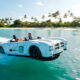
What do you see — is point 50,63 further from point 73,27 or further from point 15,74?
point 73,27

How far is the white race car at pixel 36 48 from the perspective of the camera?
661 cm

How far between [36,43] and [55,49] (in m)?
1.12

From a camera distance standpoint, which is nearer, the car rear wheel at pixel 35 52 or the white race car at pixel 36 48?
the white race car at pixel 36 48

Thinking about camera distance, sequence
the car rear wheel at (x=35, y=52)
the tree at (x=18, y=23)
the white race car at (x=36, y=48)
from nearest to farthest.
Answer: the white race car at (x=36, y=48), the car rear wheel at (x=35, y=52), the tree at (x=18, y=23)

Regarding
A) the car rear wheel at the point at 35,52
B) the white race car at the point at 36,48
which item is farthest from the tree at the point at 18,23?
the car rear wheel at the point at 35,52

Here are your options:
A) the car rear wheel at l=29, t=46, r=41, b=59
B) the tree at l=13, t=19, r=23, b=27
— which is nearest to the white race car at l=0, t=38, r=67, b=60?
the car rear wheel at l=29, t=46, r=41, b=59

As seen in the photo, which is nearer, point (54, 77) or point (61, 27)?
point (54, 77)

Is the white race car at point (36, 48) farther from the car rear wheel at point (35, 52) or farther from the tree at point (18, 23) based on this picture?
the tree at point (18, 23)

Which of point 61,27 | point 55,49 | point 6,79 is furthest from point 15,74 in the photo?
point 61,27

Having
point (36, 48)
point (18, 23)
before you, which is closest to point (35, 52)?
point (36, 48)

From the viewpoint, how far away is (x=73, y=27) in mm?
110438

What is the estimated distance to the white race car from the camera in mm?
6613

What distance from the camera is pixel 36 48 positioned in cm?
685

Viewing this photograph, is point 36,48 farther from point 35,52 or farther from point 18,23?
point 18,23
